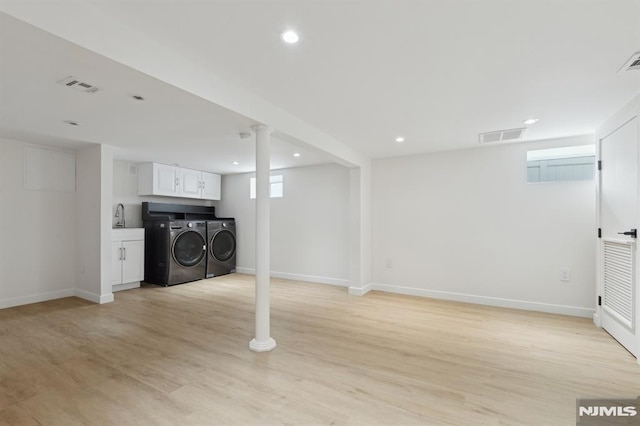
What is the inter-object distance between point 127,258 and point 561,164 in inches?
251

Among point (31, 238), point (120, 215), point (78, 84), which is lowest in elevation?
point (31, 238)

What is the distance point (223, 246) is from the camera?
19.9 ft

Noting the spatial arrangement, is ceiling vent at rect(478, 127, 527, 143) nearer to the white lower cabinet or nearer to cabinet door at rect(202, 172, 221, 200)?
cabinet door at rect(202, 172, 221, 200)

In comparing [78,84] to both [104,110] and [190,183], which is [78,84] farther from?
[190,183]

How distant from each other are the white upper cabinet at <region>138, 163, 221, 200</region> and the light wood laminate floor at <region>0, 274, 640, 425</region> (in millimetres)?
A: 2226

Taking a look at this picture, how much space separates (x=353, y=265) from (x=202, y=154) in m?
2.91

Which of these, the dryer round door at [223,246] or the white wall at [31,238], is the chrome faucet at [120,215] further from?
the dryer round door at [223,246]

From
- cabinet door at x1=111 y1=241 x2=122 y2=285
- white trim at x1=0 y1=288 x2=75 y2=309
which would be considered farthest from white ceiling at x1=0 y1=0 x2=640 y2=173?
white trim at x1=0 y1=288 x2=75 y2=309

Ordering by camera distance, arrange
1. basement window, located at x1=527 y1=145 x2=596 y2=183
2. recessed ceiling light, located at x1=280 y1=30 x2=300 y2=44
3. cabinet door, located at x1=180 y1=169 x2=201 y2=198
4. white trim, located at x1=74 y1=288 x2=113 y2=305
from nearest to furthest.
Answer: recessed ceiling light, located at x1=280 y1=30 x2=300 y2=44, basement window, located at x1=527 y1=145 x2=596 y2=183, white trim, located at x1=74 y1=288 x2=113 y2=305, cabinet door, located at x1=180 y1=169 x2=201 y2=198

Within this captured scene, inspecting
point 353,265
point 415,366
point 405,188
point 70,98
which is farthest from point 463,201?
point 70,98

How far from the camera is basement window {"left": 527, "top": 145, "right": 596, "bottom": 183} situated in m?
3.54

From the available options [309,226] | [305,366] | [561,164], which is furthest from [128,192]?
[561,164]

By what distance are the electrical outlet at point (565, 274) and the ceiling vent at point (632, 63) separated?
2466 millimetres

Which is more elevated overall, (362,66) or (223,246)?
(362,66)
